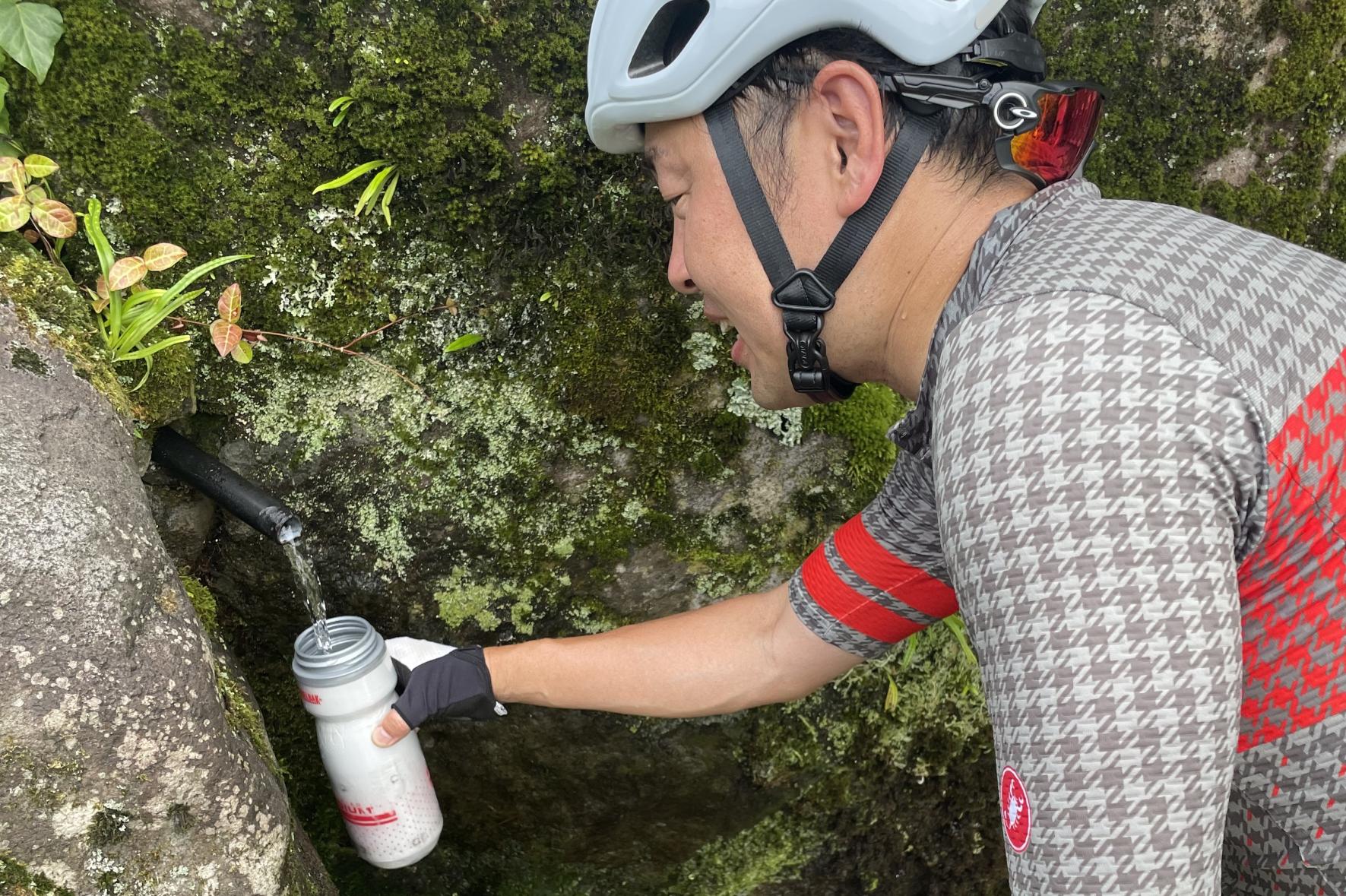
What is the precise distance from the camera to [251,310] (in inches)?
96.0

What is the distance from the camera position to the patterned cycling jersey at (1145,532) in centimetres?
117

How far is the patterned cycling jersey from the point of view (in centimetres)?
117

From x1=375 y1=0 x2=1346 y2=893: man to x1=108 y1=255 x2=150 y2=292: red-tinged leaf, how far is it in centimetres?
116

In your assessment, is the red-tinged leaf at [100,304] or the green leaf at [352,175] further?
the green leaf at [352,175]

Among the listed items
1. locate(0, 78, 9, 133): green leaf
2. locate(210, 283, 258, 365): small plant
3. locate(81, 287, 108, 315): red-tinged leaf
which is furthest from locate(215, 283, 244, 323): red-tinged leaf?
locate(0, 78, 9, 133): green leaf

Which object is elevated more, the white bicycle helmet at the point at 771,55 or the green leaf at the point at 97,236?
the white bicycle helmet at the point at 771,55

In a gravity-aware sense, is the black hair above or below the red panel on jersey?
above

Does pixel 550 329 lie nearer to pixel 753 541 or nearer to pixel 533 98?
pixel 533 98

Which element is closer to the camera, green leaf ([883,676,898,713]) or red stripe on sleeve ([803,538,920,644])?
red stripe on sleeve ([803,538,920,644])

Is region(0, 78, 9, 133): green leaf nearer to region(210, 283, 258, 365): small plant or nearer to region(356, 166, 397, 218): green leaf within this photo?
region(210, 283, 258, 365): small plant

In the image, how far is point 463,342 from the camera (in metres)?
2.53

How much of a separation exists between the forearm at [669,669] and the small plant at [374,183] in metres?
1.20

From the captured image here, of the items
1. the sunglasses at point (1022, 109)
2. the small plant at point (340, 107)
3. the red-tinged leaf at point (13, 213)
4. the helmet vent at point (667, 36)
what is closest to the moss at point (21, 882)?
the red-tinged leaf at point (13, 213)

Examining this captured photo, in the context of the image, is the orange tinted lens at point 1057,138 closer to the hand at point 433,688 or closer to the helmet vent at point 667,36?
the helmet vent at point 667,36
